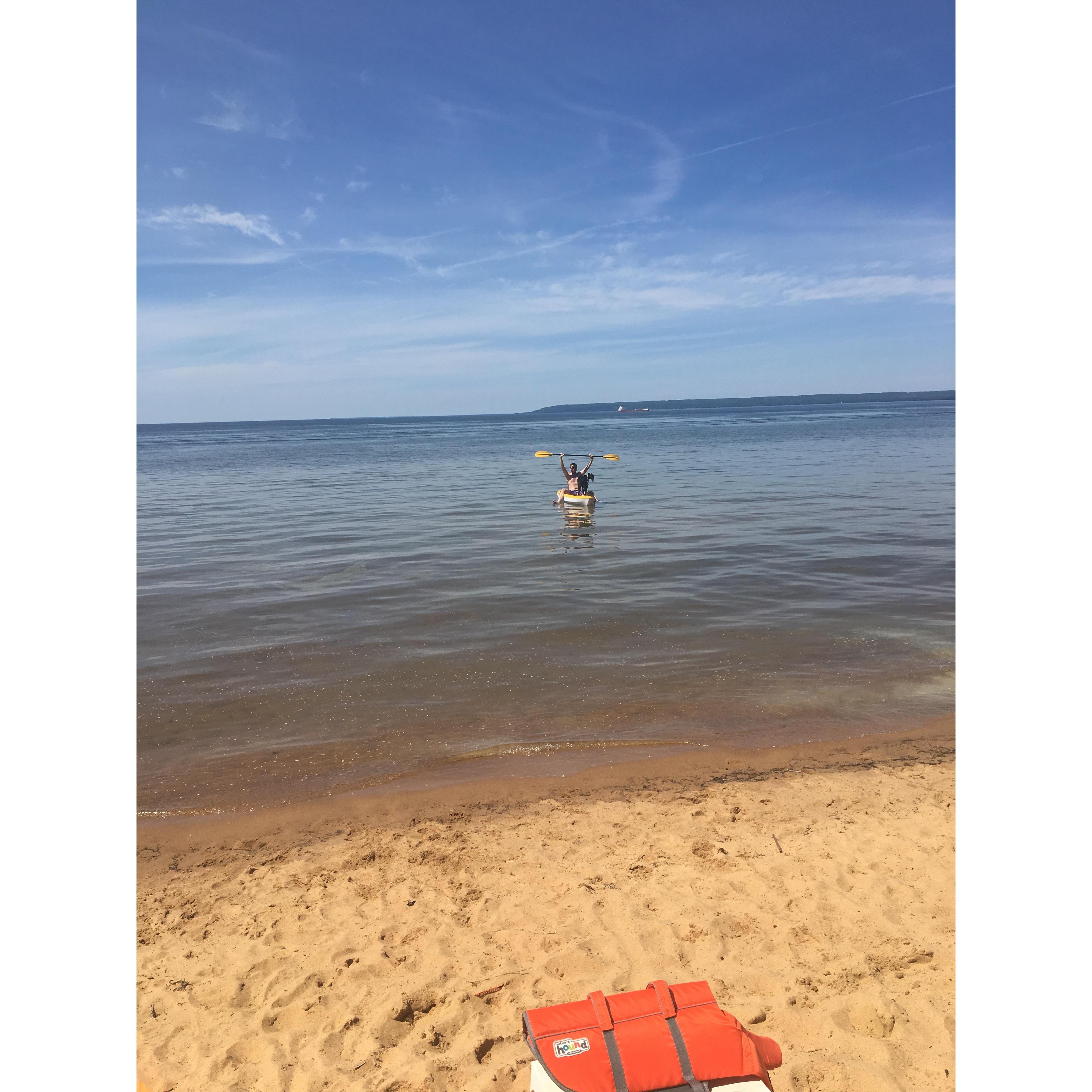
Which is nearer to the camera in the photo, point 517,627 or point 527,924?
point 527,924

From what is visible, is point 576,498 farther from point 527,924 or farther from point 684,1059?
point 684,1059

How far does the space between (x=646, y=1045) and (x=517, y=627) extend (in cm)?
853

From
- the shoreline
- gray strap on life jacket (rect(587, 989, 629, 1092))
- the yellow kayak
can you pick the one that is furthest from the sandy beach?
the yellow kayak

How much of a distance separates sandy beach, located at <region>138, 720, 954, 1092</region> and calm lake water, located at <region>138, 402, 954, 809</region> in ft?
3.59

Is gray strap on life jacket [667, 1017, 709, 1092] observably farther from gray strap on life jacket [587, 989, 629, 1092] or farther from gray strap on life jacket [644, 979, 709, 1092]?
gray strap on life jacket [587, 989, 629, 1092]

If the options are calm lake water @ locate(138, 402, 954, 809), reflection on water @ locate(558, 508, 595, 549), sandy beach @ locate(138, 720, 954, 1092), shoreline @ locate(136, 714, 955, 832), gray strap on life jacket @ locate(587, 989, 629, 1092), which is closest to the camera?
gray strap on life jacket @ locate(587, 989, 629, 1092)

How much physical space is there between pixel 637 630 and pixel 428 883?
6.48 metres

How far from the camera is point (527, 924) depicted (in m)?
4.58

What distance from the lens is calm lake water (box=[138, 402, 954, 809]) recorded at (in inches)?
305

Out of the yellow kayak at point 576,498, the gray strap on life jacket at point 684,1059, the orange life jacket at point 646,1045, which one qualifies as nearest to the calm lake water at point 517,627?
the yellow kayak at point 576,498

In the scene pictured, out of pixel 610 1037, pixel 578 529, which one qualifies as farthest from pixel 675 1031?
pixel 578 529

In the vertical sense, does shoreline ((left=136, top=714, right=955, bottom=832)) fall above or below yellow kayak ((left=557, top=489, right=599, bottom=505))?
below

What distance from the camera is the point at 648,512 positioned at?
75.6 feet

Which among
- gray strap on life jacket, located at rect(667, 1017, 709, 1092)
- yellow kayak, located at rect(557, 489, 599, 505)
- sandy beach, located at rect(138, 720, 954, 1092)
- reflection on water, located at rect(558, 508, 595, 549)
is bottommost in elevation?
sandy beach, located at rect(138, 720, 954, 1092)
